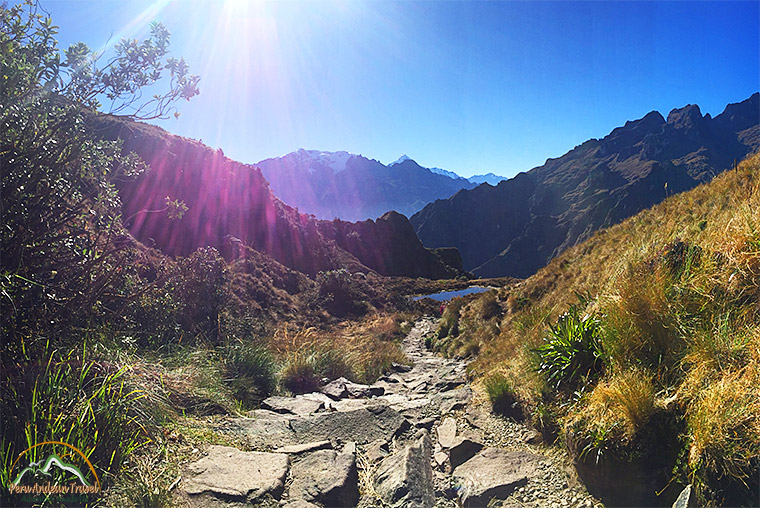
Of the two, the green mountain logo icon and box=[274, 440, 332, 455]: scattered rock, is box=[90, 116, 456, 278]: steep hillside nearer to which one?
box=[274, 440, 332, 455]: scattered rock

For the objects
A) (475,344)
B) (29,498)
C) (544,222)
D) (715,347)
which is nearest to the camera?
(29,498)

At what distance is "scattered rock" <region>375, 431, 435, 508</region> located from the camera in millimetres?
3152

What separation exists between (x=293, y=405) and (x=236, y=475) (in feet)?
8.22

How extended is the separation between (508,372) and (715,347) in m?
3.05

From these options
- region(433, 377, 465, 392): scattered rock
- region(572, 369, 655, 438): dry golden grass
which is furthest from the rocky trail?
region(433, 377, 465, 392): scattered rock

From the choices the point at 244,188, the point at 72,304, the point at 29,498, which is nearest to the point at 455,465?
the point at 29,498

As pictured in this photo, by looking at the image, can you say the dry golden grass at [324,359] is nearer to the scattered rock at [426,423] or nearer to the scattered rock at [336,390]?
the scattered rock at [336,390]

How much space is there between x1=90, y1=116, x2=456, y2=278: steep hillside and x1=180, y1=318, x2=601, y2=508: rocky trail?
87.7ft

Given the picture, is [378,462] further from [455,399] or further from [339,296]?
[339,296]

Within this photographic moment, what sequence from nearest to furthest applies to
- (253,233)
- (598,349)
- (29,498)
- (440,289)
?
(29,498) → (598,349) → (253,233) → (440,289)

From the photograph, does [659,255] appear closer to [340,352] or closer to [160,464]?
[160,464]

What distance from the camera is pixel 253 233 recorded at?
3900 centimetres

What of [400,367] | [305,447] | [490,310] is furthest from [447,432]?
A: [490,310]

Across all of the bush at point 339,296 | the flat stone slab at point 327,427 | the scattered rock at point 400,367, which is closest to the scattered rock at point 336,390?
the flat stone slab at point 327,427
